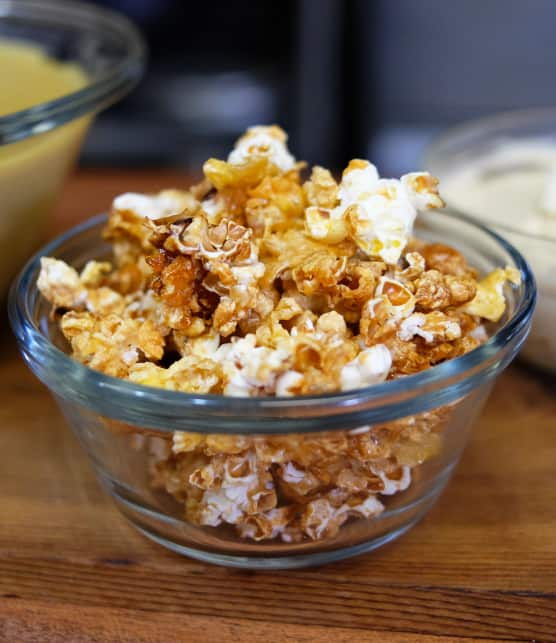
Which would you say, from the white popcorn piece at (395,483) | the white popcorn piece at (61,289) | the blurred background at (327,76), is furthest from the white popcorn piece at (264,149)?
the blurred background at (327,76)

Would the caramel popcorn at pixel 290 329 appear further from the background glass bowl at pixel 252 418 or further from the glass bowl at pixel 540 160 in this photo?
the glass bowl at pixel 540 160

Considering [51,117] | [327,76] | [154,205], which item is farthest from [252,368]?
[327,76]

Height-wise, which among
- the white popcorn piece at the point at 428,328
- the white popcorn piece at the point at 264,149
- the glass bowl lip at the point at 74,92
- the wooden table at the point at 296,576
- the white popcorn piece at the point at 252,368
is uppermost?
the white popcorn piece at the point at 264,149

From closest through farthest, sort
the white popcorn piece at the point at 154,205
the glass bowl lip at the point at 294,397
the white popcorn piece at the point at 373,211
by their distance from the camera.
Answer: the glass bowl lip at the point at 294,397 < the white popcorn piece at the point at 373,211 < the white popcorn piece at the point at 154,205

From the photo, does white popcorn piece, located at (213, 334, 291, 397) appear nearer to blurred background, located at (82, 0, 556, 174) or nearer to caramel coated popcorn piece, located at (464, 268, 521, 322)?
caramel coated popcorn piece, located at (464, 268, 521, 322)

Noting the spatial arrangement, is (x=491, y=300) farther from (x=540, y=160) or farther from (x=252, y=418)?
(x=540, y=160)
